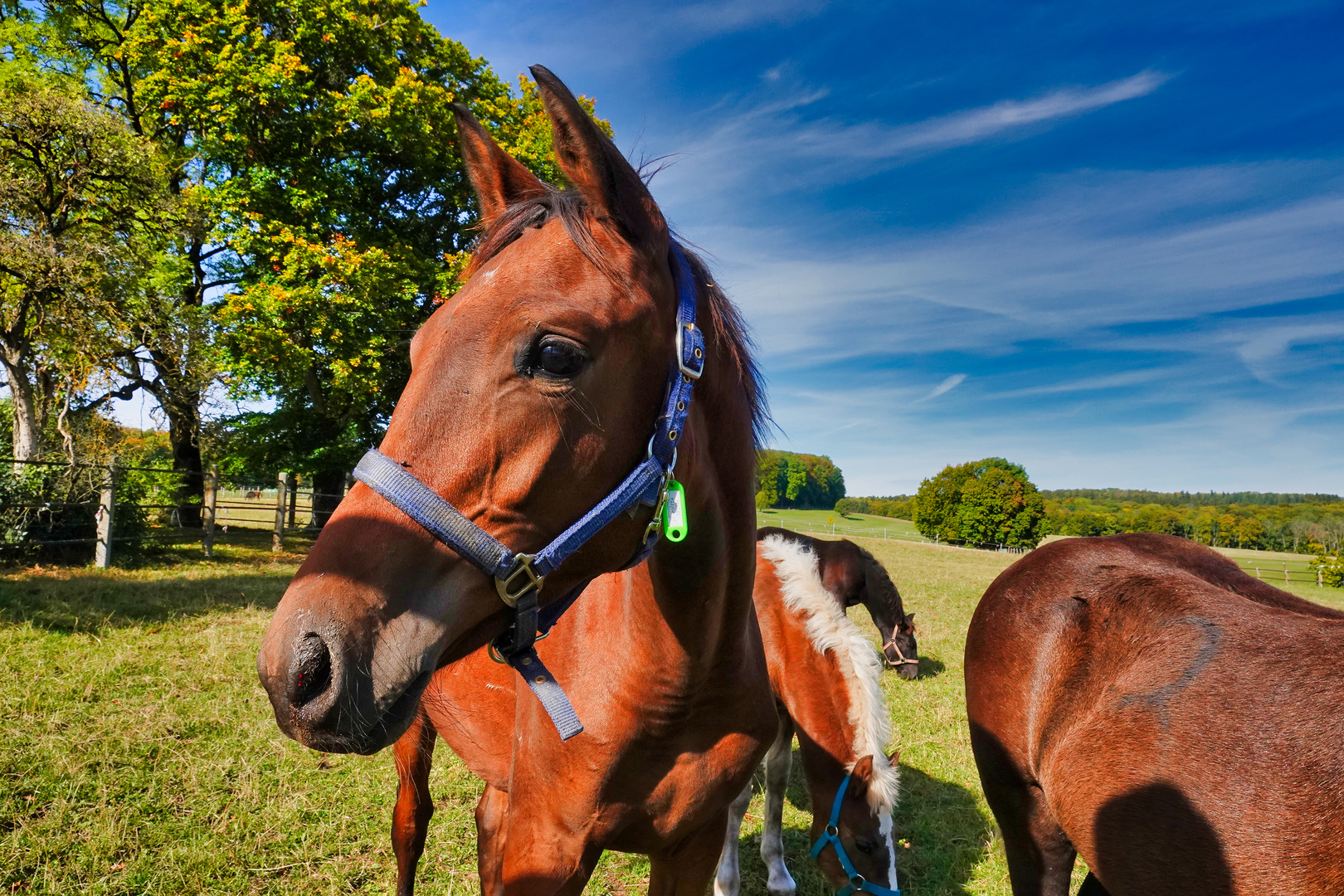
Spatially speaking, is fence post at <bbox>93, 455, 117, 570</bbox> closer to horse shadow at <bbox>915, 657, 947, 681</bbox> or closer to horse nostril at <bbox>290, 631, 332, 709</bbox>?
horse nostril at <bbox>290, 631, 332, 709</bbox>

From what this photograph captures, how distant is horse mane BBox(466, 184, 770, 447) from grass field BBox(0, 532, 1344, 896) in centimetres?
343

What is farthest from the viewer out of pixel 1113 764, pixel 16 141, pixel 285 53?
pixel 285 53

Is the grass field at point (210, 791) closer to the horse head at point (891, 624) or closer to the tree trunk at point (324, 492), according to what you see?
the horse head at point (891, 624)

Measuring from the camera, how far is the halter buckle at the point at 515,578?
45.6 inches

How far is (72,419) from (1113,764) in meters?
17.1

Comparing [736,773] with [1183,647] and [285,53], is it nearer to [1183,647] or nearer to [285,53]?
[1183,647]

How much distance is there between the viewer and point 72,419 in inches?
488

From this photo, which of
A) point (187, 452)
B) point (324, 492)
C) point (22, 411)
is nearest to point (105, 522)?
point (22, 411)

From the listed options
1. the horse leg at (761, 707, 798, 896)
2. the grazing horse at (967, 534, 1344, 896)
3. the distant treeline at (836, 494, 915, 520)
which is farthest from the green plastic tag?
the distant treeline at (836, 494, 915, 520)

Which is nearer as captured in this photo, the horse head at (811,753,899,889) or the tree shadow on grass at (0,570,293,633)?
the horse head at (811,753,899,889)

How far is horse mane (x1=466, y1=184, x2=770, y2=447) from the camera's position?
1.34 m

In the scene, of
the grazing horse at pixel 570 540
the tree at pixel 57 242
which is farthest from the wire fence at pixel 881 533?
the grazing horse at pixel 570 540

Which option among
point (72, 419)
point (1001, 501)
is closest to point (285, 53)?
point (72, 419)

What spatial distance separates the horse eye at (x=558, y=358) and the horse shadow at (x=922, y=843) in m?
3.71
